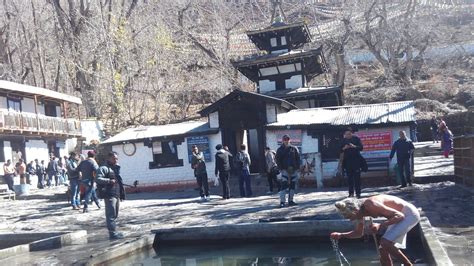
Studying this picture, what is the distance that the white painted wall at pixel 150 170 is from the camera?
22438mm

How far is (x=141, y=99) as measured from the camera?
153 ft

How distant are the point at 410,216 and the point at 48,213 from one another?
1411cm

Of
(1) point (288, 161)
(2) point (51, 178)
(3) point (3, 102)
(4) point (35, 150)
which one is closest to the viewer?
(1) point (288, 161)

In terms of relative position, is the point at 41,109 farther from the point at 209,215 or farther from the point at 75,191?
the point at 209,215

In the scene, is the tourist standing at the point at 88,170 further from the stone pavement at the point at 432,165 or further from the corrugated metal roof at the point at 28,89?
the corrugated metal roof at the point at 28,89

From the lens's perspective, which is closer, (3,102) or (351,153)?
(351,153)

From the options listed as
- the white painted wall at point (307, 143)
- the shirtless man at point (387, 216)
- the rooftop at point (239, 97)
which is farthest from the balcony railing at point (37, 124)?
the shirtless man at point (387, 216)

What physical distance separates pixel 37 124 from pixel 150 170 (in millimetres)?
14923

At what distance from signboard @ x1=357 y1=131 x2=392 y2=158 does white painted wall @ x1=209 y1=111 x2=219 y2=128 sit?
640 centimetres

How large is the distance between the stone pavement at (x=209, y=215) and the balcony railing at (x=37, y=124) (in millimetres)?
13167

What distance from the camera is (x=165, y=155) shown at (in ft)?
75.6

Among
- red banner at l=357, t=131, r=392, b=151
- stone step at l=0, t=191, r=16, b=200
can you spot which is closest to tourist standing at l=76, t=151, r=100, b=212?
stone step at l=0, t=191, r=16, b=200

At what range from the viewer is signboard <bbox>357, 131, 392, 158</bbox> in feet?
64.0

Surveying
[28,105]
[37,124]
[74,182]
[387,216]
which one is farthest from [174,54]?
[387,216]
